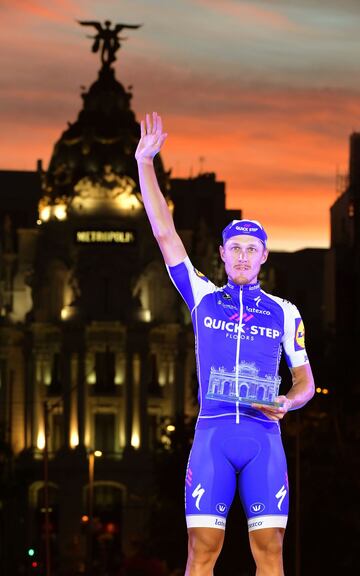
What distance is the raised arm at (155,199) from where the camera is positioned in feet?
57.2

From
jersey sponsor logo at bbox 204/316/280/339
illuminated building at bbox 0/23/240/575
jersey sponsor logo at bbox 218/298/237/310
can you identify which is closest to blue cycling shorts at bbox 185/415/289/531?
jersey sponsor logo at bbox 204/316/280/339

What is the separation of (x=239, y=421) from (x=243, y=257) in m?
1.41

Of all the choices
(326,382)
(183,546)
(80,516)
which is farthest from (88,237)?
(183,546)

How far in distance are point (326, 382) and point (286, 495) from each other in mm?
85229

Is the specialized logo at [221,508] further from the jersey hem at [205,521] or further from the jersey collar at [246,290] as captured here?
the jersey collar at [246,290]

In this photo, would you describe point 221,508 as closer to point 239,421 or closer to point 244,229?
point 239,421

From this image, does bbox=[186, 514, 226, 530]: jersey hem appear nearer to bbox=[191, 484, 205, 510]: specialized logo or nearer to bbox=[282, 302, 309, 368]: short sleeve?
bbox=[191, 484, 205, 510]: specialized logo

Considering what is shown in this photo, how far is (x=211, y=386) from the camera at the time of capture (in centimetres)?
1684

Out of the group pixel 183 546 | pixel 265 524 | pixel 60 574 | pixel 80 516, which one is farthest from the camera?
pixel 80 516

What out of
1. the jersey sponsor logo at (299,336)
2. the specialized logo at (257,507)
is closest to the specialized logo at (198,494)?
the specialized logo at (257,507)

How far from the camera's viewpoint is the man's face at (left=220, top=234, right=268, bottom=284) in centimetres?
1728

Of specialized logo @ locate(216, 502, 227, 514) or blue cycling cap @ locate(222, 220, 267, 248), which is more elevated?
blue cycling cap @ locate(222, 220, 267, 248)

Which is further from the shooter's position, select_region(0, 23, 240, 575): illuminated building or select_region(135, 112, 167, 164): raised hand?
select_region(0, 23, 240, 575): illuminated building

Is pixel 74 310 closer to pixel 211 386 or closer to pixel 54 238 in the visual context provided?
pixel 54 238
